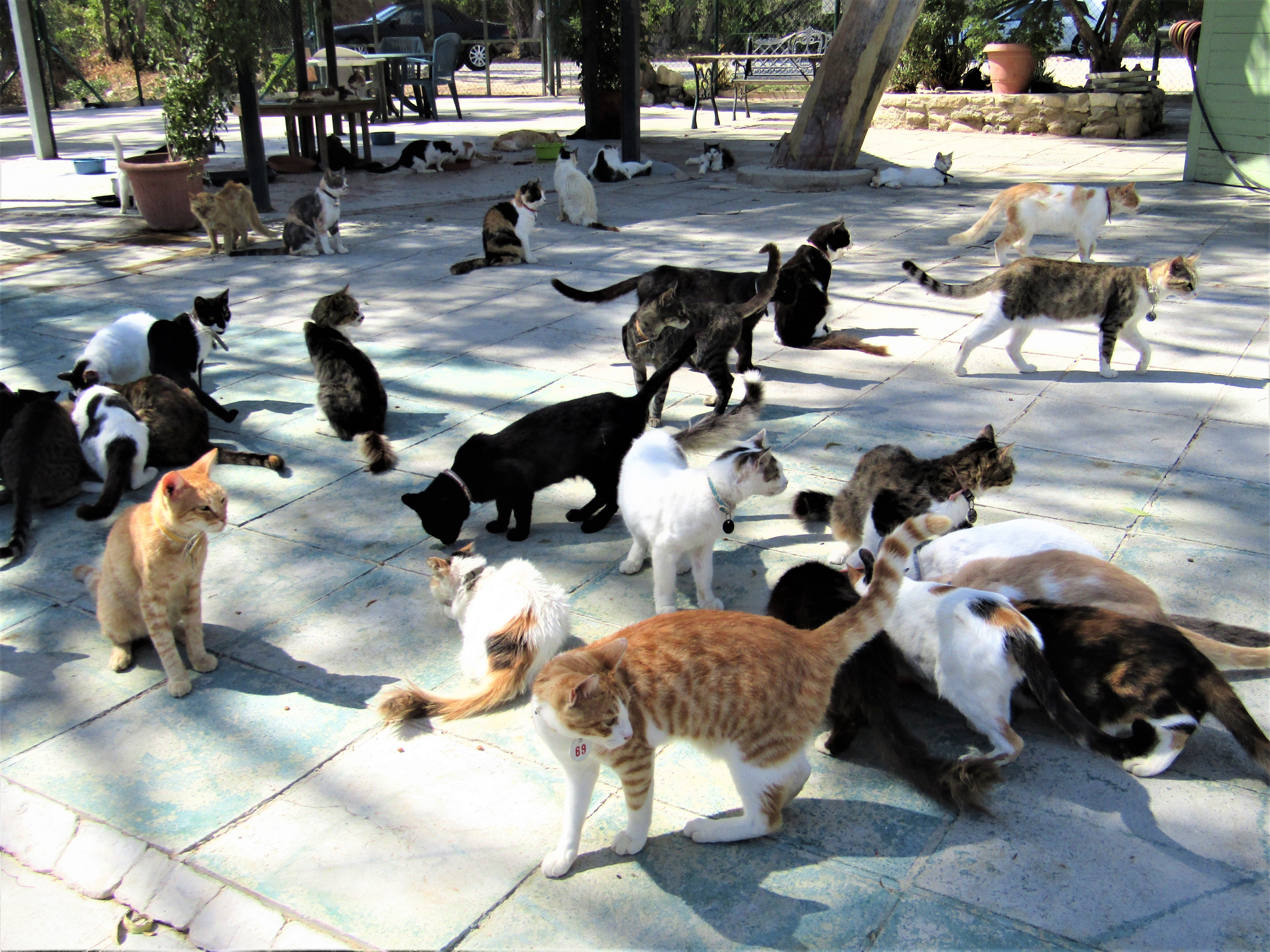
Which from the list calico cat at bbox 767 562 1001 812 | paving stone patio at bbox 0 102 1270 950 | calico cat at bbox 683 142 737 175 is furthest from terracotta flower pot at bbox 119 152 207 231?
calico cat at bbox 767 562 1001 812

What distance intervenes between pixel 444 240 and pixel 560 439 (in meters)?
6.80

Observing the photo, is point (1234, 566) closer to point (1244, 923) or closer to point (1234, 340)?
point (1244, 923)

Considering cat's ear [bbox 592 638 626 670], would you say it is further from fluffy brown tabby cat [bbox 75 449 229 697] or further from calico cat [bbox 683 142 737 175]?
calico cat [bbox 683 142 737 175]

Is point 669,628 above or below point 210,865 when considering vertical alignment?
above

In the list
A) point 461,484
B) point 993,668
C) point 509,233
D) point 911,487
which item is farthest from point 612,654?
point 509,233

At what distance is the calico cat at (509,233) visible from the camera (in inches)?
369

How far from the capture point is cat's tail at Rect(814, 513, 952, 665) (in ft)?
8.73

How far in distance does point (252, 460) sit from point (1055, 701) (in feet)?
13.9

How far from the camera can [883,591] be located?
2674mm

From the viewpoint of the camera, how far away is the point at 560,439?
4633mm

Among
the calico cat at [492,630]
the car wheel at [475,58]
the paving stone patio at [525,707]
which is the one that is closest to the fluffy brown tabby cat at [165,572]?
the paving stone patio at [525,707]

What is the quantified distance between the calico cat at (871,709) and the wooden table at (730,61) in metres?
16.0

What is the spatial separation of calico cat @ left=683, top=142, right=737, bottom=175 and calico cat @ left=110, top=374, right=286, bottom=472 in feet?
35.4

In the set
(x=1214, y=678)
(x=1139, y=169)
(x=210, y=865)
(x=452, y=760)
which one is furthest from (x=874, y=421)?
(x=1139, y=169)
